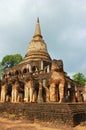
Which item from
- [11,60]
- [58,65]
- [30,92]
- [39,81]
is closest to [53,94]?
[58,65]

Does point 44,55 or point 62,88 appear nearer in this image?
point 62,88

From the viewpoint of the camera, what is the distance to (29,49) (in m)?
34.3

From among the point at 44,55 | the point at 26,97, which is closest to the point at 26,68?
the point at 44,55

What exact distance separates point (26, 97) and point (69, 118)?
6276 millimetres

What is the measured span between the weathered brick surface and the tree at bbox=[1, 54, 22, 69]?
3396 centimetres

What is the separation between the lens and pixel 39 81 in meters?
17.4

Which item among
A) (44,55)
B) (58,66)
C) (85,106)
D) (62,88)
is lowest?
(85,106)

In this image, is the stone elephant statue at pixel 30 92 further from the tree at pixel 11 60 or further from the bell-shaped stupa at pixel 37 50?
the tree at pixel 11 60

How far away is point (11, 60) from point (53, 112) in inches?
1466

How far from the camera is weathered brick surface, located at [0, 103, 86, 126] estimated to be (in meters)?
9.30

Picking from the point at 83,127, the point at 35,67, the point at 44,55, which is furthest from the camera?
the point at 44,55

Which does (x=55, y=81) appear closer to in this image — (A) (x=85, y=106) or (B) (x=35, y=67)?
(A) (x=85, y=106)

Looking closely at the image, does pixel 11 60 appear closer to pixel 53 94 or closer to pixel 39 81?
pixel 39 81

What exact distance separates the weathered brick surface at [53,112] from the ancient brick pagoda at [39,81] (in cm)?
114
